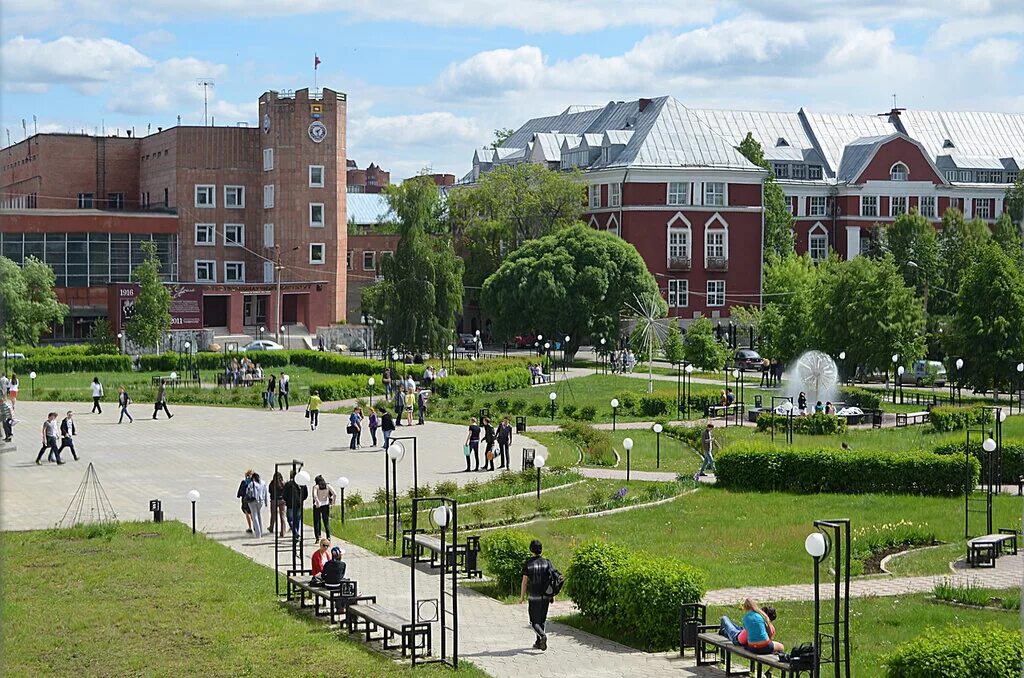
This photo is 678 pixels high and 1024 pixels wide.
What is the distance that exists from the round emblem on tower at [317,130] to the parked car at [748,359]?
96.2 feet

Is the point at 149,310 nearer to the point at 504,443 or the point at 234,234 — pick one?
the point at 234,234

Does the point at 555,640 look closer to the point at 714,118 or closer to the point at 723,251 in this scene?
the point at 723,251

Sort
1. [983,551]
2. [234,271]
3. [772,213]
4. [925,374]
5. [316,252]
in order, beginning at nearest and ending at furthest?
[983,551] < [925,374] < [316,252] < [772,213] < [234,271]

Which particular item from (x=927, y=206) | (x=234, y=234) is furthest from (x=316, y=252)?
(x=927, y=206)

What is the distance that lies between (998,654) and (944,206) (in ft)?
266

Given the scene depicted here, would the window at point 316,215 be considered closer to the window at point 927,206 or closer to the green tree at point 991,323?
the window at point 927,206

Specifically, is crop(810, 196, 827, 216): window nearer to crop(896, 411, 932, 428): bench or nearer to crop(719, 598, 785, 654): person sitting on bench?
crop(896, 411, 932, 428): bench

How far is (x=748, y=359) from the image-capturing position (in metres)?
64.7

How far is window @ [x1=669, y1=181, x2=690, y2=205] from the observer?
78562 millimetres

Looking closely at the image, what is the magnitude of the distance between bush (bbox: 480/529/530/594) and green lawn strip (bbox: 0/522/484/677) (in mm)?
2790

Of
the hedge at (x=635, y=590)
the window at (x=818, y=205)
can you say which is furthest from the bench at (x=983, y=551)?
the window at (x=818, y=205)

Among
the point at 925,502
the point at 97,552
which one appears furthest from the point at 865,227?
the point at 97,552

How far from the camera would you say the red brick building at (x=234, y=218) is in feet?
258

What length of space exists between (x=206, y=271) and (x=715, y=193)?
31341mm
